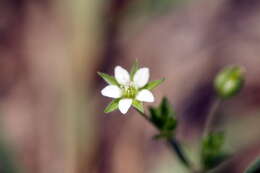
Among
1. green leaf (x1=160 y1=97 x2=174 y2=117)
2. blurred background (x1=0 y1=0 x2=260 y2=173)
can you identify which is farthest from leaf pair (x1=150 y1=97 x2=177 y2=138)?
blurred background (x1=0 y1=0 x2=260 y2=173)

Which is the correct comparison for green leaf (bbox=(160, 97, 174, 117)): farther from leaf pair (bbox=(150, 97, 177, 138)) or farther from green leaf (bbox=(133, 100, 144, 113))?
green leaf (bbox=(133, 100, 144, 113))

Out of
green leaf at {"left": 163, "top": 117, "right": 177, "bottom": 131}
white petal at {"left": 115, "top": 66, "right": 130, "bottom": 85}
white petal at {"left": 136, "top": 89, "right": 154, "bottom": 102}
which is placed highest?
white petal at {"left": 115, "top": 66, "right": 130, "bottom": 85}

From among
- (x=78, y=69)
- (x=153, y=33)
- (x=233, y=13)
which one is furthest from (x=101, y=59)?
(x=233, y=13)

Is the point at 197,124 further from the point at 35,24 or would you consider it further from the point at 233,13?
the point at 35,24

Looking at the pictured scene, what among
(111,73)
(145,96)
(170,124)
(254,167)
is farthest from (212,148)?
(111,73)

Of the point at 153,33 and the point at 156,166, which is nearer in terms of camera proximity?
the point at 156,166

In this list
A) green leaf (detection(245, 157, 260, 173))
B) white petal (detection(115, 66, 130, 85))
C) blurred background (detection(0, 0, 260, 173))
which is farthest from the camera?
blurred background (detection(0, 0, 260, 173))

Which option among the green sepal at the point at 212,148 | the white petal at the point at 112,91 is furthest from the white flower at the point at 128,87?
the green sepal at the point at 212,148

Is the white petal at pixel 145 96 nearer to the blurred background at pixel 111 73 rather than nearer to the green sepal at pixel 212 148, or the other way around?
the green sepal at pixel 212 148
